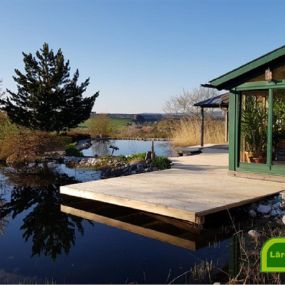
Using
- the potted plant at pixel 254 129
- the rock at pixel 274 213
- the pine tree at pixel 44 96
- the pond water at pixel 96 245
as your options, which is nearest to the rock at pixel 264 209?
the rock at pixel 274 213

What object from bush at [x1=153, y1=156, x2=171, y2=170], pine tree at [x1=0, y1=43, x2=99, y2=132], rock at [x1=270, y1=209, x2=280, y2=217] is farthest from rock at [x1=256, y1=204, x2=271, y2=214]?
pine tree at [x1=0, y1=43, x2=99, y2=132]

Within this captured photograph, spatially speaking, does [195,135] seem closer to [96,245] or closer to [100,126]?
[100,126]

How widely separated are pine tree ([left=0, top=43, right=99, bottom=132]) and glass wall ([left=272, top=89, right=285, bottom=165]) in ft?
33.0

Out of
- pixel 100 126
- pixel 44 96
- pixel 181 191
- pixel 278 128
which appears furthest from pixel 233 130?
pixel 100 126

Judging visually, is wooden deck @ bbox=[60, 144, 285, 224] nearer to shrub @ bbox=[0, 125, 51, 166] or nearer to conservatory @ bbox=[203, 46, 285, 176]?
conservatory @ bbox=[203, 46, 285, 176]

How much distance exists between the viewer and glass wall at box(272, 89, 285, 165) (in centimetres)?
748

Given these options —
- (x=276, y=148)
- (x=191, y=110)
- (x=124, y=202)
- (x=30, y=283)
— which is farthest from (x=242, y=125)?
(x=191, y=110)

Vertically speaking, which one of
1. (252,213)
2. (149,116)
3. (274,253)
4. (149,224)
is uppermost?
(149,116)

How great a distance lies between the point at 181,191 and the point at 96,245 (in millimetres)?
1766

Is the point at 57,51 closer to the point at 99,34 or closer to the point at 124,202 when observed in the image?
the point at 99,34

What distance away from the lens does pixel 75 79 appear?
54.9ft

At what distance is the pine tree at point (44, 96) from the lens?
15727 millimetres

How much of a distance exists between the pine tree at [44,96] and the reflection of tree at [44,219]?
7.45 m

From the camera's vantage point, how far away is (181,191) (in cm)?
618
